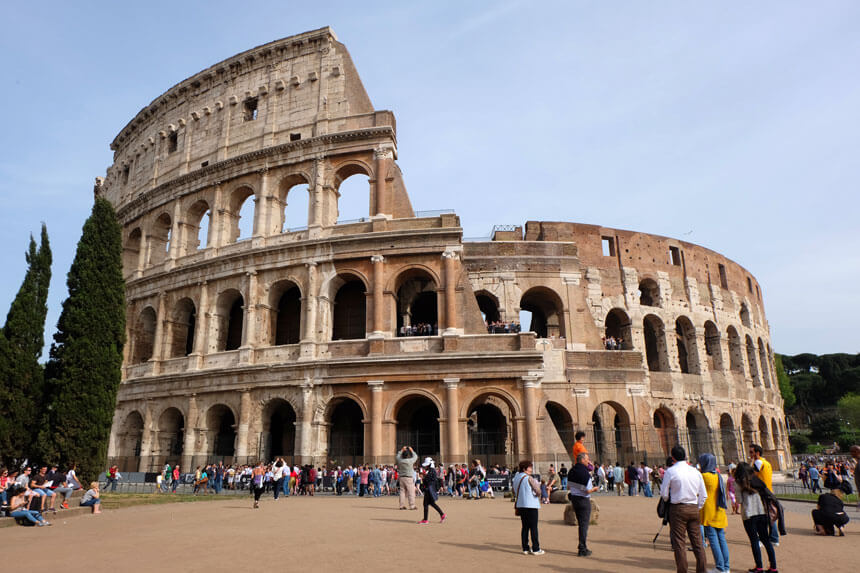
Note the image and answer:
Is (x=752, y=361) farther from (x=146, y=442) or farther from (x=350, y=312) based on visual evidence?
(x=146, y=442)

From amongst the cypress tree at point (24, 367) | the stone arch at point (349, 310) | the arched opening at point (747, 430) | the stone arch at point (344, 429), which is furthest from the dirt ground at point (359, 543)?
the arched opening at point (747, 430)

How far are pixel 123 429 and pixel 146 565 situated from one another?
70.5ft

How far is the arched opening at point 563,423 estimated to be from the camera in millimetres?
22980

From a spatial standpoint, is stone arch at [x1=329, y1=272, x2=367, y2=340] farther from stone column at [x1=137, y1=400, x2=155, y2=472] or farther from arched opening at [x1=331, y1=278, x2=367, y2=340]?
stone column at [x1=137, y1=400, x2=155, y2=472]

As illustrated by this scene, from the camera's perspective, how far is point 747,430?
3045 centimetres

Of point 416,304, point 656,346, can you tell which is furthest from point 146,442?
point 656,346

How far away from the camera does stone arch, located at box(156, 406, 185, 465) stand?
23.5 meters

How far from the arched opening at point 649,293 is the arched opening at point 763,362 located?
34.0 ft

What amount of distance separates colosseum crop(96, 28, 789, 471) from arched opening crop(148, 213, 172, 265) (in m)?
0.08

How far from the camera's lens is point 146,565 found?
20.9 ft

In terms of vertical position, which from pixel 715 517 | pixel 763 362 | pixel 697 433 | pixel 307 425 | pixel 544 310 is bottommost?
pixel 715 517

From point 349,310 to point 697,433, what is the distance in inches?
736

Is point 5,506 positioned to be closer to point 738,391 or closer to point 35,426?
point 35,426

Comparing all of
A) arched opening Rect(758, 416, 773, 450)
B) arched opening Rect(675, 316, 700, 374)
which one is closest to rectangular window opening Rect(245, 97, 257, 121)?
arched opening Rect(675, 316, 700, 374)
